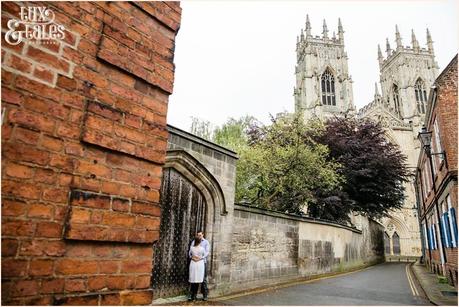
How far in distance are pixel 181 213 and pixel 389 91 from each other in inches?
2329

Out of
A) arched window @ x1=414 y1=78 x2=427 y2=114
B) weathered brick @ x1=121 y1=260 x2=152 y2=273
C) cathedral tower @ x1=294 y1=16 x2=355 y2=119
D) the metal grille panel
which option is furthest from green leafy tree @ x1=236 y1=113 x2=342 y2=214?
arched window @ x1=414 y1=78 x2=427 y2=114

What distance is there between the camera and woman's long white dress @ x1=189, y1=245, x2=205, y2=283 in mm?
Answer: 7406

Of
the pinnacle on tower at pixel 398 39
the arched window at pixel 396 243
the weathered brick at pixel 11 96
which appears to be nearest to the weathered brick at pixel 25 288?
the weathered brick at pixel 11 96

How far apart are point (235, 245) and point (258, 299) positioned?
5.22 feet

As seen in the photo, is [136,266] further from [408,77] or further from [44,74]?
[408,77]

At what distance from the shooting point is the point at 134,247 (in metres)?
1.83

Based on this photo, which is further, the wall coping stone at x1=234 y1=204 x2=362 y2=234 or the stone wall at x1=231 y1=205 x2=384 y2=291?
the wall coping stone at x1=234 y1=204 x2=362 y2=234

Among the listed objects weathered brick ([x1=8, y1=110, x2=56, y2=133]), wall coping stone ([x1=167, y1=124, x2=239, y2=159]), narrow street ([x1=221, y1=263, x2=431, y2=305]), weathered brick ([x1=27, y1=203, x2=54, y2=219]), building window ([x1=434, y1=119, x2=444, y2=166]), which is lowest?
narrow street ([x1=221, y1=263, x2=431, y2=305])

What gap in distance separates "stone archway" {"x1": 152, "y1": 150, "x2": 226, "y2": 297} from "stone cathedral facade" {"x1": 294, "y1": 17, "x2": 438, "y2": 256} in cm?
3782

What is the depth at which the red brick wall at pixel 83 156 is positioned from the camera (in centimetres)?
145

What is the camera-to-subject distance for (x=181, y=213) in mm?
7980

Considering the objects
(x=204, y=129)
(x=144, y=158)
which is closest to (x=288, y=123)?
(x=204, y=129)

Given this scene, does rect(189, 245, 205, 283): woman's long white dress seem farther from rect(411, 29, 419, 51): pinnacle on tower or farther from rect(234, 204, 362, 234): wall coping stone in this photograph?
rect(411, 29, 419, 51): pinnacle on tower

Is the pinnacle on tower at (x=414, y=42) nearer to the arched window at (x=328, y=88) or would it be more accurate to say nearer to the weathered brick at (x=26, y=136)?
the arched window at (x=328, y=88)
